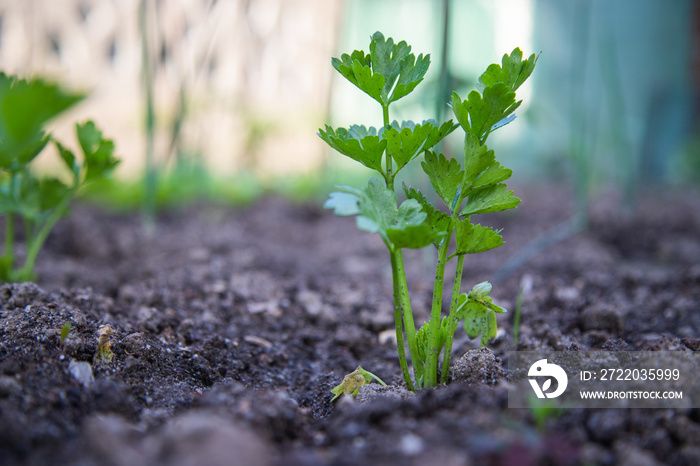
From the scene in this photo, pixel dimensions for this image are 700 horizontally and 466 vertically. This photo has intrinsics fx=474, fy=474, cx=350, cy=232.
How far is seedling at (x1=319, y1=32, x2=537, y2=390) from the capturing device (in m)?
0.76

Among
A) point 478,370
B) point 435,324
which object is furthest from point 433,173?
point 478,370

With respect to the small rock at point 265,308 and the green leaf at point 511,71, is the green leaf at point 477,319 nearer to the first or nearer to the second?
the green leaf at point 511,71

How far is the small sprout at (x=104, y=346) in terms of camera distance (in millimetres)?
882

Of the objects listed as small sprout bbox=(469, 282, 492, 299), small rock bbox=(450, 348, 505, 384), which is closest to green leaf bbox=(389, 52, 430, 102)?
small sprout bbox=(469, 282, 492, 299)

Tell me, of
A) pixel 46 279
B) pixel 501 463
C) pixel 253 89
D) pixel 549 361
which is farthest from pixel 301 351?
pixel 253 89

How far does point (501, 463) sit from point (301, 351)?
2.42ft

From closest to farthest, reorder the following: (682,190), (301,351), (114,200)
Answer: (301,351) → (114,200) → (682,190)

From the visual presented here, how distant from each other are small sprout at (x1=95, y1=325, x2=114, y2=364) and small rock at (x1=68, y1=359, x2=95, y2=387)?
5 cm

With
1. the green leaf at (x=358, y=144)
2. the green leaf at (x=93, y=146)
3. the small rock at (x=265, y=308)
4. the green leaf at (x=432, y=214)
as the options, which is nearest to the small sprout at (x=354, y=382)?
the green leaf at (x=432, y=214)

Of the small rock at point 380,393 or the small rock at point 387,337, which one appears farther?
the small rock at point 387,337

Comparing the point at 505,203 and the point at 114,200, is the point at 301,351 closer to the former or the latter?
the point at 505,203

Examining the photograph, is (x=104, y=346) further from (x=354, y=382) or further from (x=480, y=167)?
(x=480, y=167)

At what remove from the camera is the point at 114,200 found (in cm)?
281

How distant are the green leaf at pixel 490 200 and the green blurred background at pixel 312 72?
283 cm
